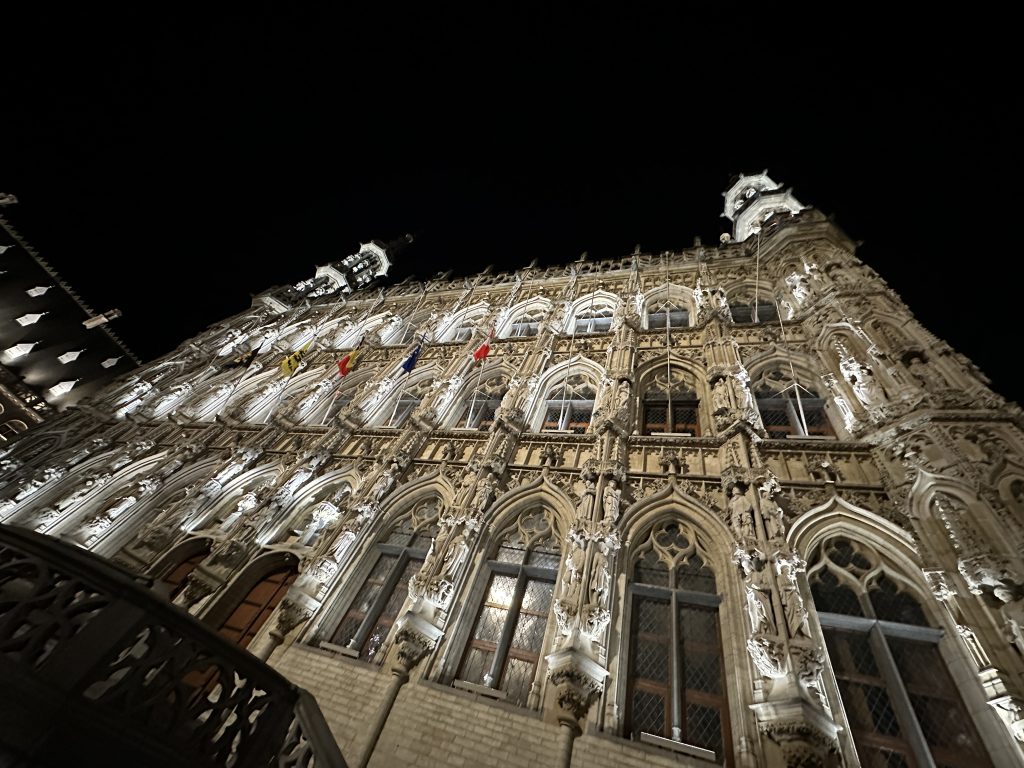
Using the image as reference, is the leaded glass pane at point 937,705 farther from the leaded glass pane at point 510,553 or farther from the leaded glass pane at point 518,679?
the leaded glass pane at point 510,553

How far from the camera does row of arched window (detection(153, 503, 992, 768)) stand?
550cm

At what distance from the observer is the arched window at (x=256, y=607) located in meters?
9.00

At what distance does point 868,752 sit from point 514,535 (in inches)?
233

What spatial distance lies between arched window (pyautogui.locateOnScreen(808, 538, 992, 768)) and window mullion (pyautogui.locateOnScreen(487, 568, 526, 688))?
15.8 ft

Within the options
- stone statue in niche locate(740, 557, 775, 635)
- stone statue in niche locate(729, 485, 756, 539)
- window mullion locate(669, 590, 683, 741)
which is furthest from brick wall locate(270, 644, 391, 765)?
stone statue in niche locate(729, 485, 756, 539)

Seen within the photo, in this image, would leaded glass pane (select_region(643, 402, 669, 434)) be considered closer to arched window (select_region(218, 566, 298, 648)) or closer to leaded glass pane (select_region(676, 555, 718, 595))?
leaded glass pane (select_region(676, 555, 718, 595))

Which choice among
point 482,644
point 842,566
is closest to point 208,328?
point 482,644

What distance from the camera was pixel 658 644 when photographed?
6855 millimetres

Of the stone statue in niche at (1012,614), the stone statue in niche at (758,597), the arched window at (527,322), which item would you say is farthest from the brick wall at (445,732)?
the arched window at (527,322)

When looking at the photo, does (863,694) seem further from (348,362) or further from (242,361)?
(242,361)

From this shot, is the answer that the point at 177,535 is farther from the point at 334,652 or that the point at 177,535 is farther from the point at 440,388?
the point at 440,388

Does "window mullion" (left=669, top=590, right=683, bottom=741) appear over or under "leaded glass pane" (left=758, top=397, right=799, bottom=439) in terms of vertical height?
under

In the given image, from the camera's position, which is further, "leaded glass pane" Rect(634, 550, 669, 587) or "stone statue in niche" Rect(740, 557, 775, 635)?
"leaded glass pane" Rect(634, 550, 669, 587)

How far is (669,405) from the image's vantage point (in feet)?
35.5
